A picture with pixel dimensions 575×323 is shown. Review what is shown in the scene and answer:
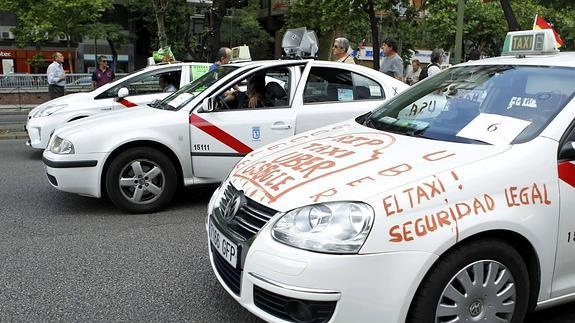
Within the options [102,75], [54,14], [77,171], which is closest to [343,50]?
[77,171]

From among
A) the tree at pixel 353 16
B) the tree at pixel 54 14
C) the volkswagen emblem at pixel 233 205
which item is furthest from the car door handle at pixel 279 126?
the tree at pixel 54 14

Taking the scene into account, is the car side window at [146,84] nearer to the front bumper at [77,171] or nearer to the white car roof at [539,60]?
the front bumper at [77,171]

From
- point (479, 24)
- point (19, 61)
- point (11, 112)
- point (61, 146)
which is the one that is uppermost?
point (479, 24)

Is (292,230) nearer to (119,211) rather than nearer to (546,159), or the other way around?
(546,159)

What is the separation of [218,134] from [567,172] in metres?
3.54

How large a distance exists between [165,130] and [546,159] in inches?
148

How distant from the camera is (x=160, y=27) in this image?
60.2 ft

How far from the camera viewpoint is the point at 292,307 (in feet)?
8.48

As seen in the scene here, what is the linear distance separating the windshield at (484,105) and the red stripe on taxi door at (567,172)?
211 millimetres

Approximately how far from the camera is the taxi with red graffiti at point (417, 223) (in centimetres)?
248

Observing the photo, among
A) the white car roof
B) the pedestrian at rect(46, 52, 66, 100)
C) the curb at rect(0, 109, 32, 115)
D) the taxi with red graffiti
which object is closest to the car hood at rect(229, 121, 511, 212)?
the taxi with red graffiti

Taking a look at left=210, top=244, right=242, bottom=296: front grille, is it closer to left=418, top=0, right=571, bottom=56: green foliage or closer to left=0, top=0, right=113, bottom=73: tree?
left=0, top=0, right=113, bottom=73: tree

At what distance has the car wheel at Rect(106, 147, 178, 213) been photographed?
18.0ft

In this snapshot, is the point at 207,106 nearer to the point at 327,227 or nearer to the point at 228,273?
the point at 228,273
